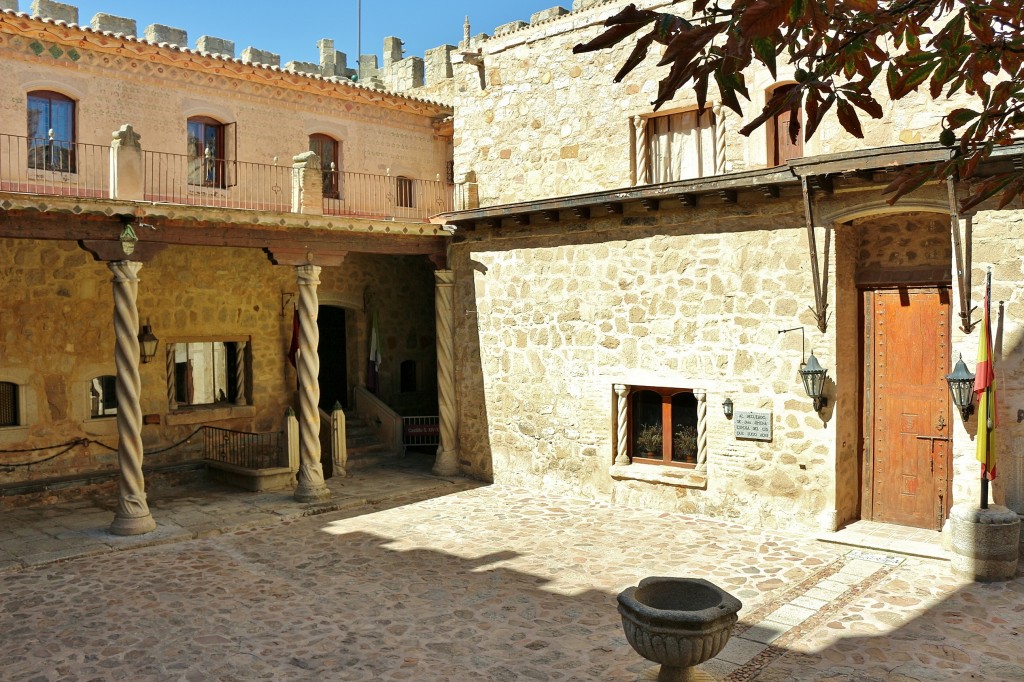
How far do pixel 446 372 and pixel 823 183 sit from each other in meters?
6.54

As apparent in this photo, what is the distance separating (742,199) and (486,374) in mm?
4869

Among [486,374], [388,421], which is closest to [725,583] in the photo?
[486,374]

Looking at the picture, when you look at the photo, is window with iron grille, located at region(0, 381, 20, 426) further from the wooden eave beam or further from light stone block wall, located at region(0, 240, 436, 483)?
the wooden eave beam

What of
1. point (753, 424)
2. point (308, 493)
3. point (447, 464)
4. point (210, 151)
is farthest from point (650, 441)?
point (210, 151)

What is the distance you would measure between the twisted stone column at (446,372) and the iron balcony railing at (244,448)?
2.64 m

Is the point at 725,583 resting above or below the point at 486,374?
below

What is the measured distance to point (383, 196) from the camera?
1695cm

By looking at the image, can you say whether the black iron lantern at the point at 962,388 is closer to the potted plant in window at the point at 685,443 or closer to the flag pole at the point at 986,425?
the flag pole at the point at 986,425

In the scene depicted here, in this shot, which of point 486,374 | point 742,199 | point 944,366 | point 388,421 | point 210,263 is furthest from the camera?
point 388,421

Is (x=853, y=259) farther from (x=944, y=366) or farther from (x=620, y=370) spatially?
(x=620, y=370)

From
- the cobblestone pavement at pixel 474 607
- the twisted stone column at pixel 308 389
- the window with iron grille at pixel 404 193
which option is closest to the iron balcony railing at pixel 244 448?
the twisted stone column at pixel 308 389

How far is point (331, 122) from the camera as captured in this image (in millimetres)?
16094

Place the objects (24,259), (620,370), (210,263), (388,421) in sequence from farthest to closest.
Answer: (388,421)
(210,263)
(24,259)
(620,370)

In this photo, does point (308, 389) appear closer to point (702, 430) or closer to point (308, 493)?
point (308, 493)
